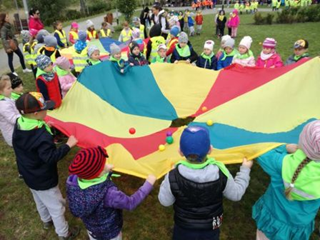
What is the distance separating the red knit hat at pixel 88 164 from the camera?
178 centimetres

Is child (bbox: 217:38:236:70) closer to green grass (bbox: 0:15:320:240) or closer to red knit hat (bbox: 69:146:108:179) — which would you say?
green grass (bbox: 0:15:320:240)

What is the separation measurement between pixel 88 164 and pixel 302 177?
4.64 ft

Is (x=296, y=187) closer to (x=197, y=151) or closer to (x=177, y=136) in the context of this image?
(x=197, y=151)

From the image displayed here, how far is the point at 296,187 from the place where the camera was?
185cm

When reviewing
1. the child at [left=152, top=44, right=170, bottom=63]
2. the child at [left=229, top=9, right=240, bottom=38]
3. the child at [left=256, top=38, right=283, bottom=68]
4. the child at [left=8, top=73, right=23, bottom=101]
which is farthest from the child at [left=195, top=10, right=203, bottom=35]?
the child at [left=8, top=73, right=23, bottom=101]

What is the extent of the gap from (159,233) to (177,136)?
44.1 inches

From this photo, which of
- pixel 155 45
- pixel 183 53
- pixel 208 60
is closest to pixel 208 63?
pixel 208 60

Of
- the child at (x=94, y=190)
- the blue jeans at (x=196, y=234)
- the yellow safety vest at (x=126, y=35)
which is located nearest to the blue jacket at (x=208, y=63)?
the child at (x=94, y=190)

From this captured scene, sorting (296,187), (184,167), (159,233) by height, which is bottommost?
(159,233)

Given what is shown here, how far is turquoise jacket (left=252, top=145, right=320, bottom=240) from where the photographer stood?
201 cm

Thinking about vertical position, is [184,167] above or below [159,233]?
above

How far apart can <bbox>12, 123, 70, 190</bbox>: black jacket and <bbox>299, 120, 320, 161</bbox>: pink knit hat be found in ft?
6.14

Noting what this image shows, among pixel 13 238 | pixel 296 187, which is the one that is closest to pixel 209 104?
pixel 296 187

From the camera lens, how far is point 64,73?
454cm
